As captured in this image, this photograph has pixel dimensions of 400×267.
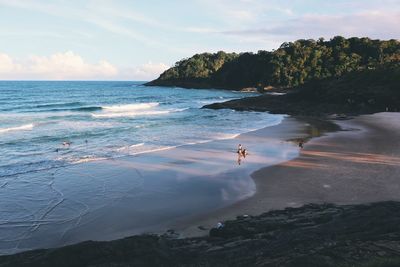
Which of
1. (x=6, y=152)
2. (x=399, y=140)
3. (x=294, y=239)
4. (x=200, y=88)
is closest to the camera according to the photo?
(x=294, y=239)

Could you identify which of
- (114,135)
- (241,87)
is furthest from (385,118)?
(241,87)

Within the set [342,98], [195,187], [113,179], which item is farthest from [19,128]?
[342,98]

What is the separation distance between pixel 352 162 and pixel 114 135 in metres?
19.1

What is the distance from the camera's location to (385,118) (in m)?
40.3

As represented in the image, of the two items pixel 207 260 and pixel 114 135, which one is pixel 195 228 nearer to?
pixel 207 260

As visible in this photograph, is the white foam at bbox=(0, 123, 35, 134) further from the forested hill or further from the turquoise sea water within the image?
the forested hill

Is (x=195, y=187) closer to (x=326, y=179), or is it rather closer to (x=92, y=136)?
(x=326, y=179)

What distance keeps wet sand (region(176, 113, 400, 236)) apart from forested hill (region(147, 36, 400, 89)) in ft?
213

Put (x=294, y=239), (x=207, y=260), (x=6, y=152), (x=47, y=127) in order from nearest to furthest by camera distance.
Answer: (x=207, y=260), (x=294, y=239), (x=6, y=152), (x=47, y=127)

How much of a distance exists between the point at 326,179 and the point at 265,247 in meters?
8.85

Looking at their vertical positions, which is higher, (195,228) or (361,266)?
(361,266)

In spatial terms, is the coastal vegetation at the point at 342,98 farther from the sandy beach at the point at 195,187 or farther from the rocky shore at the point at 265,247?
the rocky shore at the point at 265,247

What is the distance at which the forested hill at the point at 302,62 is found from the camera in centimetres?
9850

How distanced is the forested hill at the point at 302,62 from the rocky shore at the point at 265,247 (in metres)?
80.0
